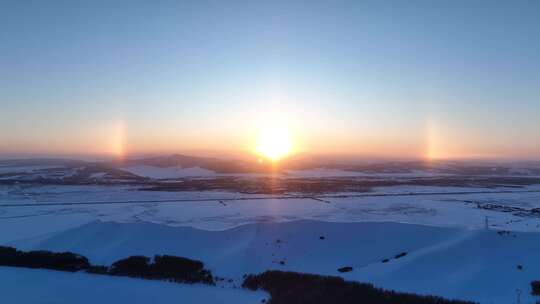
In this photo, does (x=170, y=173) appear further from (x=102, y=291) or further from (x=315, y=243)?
(x=102, y=291)

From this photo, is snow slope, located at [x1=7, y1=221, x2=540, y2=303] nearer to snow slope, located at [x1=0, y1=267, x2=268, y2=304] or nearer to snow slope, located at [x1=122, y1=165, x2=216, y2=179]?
snow slope, located at [x1=0, y1=267, x2=268, y2=304]

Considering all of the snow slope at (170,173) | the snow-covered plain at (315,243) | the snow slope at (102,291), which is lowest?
the snow slope at (102,291)

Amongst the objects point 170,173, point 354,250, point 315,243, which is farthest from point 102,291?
point 170,173

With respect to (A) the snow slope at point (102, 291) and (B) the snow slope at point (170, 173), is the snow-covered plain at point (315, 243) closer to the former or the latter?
(A) the snow slope at point (102, 291)

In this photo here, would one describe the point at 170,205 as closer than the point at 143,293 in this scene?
No

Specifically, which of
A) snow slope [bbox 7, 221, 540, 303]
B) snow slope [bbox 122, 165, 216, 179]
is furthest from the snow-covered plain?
snow slope [bbox 122, 165, 216, 179]

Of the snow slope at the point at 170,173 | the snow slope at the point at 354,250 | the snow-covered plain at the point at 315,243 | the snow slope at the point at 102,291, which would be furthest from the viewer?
the snow slope at the point at 170,173

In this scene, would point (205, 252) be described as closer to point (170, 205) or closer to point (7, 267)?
point (7, 267)

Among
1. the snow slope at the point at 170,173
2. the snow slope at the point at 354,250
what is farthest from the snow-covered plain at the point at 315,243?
the snow slope at the point at 170,173

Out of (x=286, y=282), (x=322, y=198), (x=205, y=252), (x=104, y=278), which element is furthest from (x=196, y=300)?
(x=322, y=198)
